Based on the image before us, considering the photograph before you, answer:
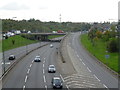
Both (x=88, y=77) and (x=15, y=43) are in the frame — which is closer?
(x=88, y=77)

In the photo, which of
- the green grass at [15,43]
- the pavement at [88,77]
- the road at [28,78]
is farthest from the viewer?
the green grass at [15,43]

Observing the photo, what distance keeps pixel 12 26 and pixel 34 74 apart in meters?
124

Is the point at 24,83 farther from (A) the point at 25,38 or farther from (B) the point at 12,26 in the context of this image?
(B) the point at 12,26

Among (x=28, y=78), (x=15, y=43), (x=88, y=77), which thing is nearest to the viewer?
(x=28, y=78)

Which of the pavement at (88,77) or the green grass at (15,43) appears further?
the green grass at (15,43)

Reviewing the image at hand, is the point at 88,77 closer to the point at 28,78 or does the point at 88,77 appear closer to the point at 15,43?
the point at 28,78

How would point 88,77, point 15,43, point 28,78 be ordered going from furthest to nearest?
point 15,43 → point 88,77 → point 28,78

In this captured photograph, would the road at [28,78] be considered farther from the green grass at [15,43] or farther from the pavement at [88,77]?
the green grass at [15,43]

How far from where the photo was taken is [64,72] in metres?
46.4

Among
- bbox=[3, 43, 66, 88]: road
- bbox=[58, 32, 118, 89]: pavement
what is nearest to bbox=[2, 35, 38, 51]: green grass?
bbox=[58, 32, 118, 89]: pavement

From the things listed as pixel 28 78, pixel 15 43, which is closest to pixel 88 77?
pixel 28 78

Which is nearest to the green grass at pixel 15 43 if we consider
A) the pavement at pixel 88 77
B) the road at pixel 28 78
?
the pavement at pixel 88 77

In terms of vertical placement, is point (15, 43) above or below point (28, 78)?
above

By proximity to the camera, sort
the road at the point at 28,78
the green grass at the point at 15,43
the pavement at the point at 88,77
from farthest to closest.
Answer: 1. the green grass at the point at 15,43
2. the pavement at the point at 88,77
3. the road at the point at 28,78
